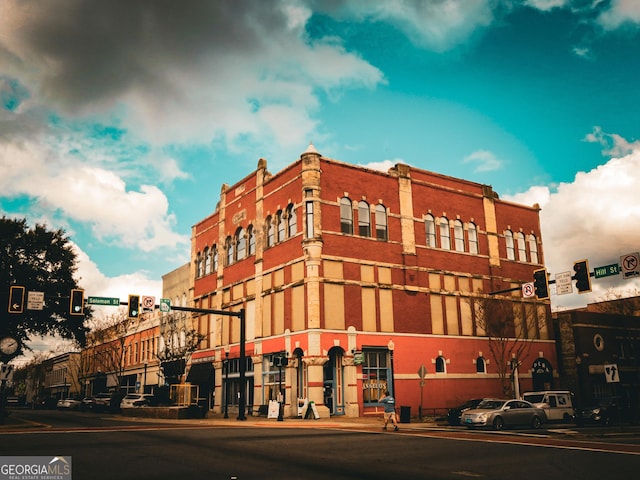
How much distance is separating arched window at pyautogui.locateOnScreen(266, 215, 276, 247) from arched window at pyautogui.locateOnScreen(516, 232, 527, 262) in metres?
20.7

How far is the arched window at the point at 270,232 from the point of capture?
133ft

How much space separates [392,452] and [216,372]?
104ft

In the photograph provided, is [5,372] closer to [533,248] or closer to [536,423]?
[536,423]

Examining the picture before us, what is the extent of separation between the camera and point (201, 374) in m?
46.6

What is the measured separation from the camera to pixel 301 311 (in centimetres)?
3603

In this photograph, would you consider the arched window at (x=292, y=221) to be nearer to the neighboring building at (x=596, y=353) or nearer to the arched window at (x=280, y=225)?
the arched window at (x=280, y=225)

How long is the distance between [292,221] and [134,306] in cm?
1325

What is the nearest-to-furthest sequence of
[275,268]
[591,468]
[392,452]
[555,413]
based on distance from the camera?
[591,468]
[392,452]
[555,413]
[275,268]

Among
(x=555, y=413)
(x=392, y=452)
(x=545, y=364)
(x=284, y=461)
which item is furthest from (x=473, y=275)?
(x=284, y=461)

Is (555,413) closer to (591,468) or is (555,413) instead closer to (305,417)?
(305,417)

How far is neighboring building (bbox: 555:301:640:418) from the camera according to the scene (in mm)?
45969

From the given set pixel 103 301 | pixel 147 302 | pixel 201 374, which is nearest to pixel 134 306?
pixel 147 302

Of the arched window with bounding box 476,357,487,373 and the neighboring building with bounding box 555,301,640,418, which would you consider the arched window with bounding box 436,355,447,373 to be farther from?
the neighboring building with bounding box 555,301,640,418

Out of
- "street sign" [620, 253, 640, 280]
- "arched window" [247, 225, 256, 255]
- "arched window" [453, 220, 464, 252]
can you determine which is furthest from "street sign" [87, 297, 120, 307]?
"arched window" [453, 220, 464, 252]
